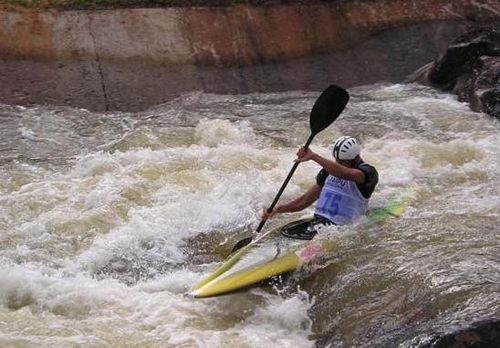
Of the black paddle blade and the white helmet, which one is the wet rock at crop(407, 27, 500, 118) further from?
the white helmet

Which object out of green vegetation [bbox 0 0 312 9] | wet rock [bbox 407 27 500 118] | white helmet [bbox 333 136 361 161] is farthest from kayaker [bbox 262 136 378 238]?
green vegetation [bbox 0 0 312 9]

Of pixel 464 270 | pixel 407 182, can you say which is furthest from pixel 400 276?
pixel 407 182

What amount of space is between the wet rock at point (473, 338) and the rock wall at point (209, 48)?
25.3 ft

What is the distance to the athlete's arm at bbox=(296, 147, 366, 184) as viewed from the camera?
5152 millimetres

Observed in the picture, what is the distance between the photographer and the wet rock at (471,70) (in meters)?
9.91

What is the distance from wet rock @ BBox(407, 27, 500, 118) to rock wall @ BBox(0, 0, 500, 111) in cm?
108

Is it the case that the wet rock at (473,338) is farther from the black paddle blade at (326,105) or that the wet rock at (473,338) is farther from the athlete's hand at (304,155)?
the black paddle blade at (326,105)

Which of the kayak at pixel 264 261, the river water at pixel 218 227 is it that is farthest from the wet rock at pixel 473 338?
the kayak at pixel 264 261

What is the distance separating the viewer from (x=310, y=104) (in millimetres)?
10602

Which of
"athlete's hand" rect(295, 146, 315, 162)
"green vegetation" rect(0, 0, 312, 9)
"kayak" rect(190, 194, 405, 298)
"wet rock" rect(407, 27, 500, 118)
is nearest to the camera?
"kayak" rect(190, 194, 405, 298)

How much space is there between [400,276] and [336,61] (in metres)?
8.19

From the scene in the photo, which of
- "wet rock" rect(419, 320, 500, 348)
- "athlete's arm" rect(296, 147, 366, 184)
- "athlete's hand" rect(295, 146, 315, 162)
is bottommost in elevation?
"wet rock" rect(419, 320, 500, 348)

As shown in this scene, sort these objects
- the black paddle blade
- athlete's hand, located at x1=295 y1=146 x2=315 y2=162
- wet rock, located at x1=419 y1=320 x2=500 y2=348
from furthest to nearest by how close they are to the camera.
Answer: the black paddle blade < athlete's hand, located at x1=295 y1=146 x2=315 y2=162 < wet rock, located at x1=419 y1=320 x2=500 y2=348

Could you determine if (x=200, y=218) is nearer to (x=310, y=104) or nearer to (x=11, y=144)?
(x=11, y=144)
